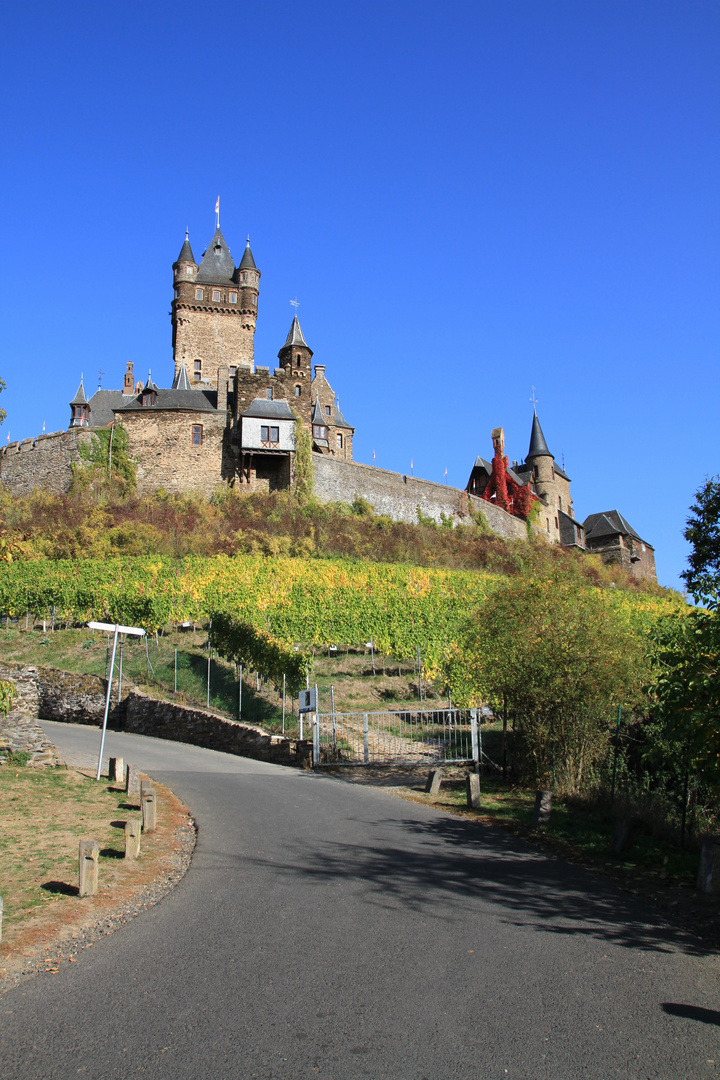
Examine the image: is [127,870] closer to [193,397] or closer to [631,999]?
[631,999]

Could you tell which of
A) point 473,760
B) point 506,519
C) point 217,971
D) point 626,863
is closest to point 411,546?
point 506,519

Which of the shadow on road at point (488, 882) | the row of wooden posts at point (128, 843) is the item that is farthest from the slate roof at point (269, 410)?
the shadow on road at point (488, 882)

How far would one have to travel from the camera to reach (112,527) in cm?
3678

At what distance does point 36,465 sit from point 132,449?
5.26 meters

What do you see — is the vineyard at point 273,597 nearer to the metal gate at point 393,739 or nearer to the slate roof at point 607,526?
the metal gate at point 393,739

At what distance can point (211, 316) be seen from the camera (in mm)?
→ 56688

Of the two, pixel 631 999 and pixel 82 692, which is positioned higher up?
pixel 82 692

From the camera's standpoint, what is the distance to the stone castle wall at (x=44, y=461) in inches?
1665

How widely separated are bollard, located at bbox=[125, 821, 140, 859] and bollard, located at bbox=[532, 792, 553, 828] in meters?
5.18

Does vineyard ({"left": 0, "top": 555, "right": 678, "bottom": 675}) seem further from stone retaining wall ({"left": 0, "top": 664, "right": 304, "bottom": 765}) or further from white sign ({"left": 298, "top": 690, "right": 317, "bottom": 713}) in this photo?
white sign ({"left": 298, "top": 690, "right": 317, "bottom": 713})

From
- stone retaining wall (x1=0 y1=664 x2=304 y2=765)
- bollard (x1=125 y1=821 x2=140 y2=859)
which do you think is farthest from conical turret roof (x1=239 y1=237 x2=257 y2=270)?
bollard (x1=125 y1=821 x2=140 y2=859)

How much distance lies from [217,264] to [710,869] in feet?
192

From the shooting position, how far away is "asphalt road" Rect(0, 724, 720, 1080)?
4223mm

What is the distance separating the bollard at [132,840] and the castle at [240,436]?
35154mm
